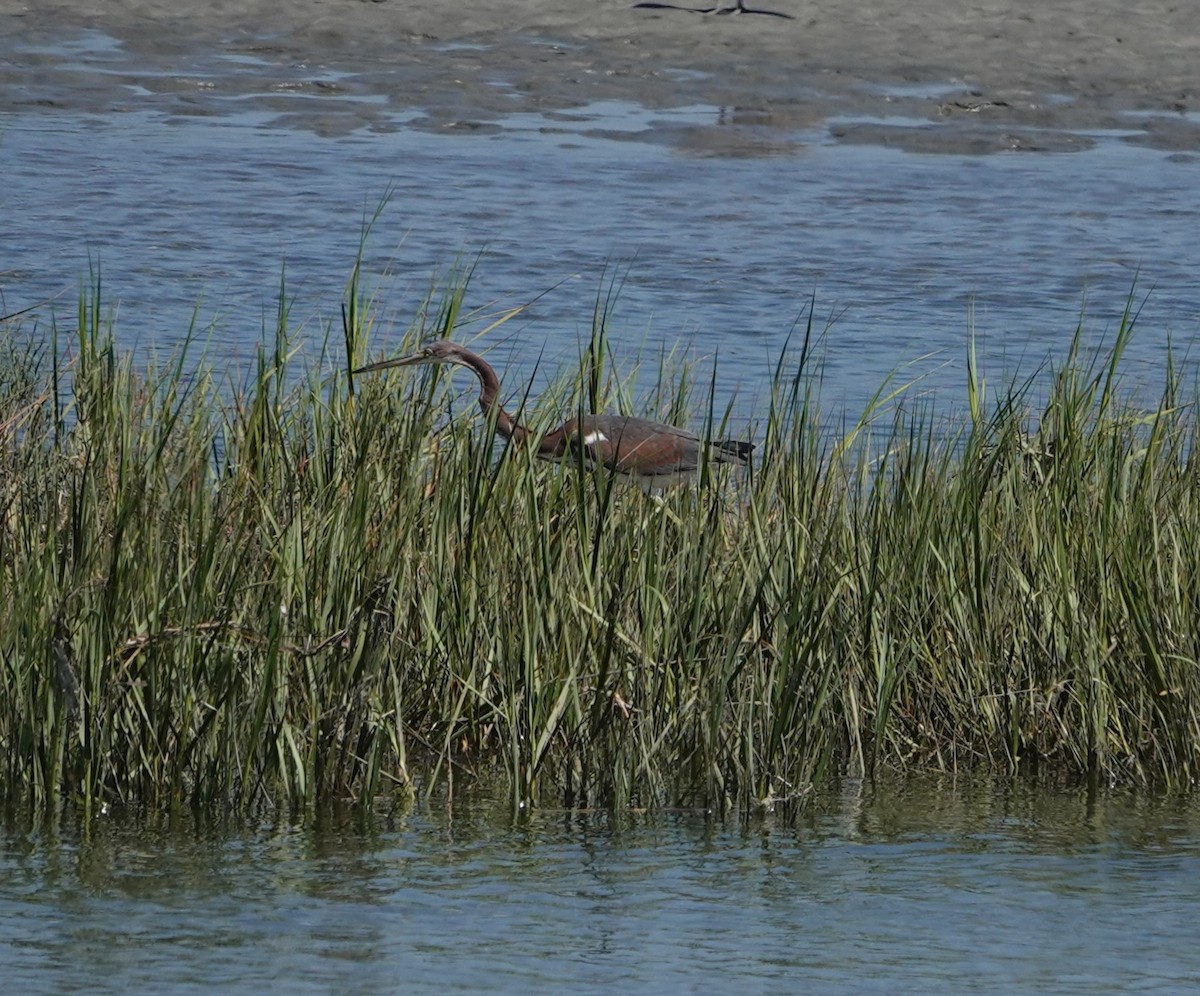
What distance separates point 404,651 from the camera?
500cm

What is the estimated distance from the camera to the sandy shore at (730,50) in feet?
54.2

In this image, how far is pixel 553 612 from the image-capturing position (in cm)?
495

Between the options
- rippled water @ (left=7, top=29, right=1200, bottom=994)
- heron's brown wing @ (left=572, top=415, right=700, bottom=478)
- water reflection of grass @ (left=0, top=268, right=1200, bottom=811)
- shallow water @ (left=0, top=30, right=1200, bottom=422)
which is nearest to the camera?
rippled water @ (left=7, top=29, right=1200, bottom=994)

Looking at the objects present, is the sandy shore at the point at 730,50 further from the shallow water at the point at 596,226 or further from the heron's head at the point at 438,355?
the heron's head at the point at 438,355

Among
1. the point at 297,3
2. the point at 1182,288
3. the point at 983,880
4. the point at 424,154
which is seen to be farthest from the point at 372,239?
the point at 983,880

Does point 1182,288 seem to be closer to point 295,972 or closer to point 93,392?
point 93,392

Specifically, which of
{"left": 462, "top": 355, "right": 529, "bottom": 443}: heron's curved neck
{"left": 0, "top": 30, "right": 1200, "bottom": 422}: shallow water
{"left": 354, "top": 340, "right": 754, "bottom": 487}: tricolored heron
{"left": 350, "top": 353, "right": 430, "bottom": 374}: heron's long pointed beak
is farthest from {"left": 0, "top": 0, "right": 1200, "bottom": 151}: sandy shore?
{"left": 350, "top": 353, "right": 430, "bottom": 374}: heron's long pointed beak

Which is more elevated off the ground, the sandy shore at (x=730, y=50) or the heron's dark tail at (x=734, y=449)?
the sandy shore at (x=730, y=50)

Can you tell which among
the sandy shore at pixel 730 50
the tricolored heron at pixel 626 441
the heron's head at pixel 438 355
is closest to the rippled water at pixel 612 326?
the sandy shore at pixel 730 50

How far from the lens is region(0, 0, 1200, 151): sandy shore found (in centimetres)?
1652

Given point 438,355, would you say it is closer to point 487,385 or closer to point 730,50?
point 487,385

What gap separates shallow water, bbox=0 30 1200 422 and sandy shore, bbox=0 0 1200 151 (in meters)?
0.39

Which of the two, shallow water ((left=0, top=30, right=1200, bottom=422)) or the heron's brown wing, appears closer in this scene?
the heron's brown wing

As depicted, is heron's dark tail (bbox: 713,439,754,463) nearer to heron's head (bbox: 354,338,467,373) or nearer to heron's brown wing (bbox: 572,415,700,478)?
heron's brown wing (bbox: 572,415,700,478)
